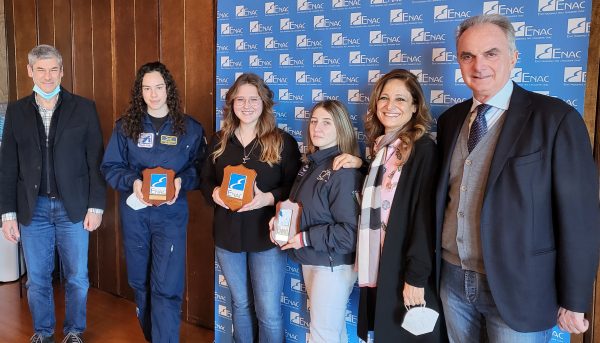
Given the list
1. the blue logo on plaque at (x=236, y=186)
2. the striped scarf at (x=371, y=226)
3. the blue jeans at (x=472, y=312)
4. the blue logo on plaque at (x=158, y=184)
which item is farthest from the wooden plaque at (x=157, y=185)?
the blue jeans at (x=472, y=312)

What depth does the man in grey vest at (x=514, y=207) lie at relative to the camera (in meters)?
1.38

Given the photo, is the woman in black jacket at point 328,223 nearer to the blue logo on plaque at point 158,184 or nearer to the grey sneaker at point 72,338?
the blue logo on plaque at point 158,184

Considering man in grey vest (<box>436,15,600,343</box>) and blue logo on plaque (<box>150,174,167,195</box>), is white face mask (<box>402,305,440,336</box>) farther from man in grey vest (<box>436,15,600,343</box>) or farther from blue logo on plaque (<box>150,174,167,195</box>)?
blue logo on plaque (<box>150,174,167,195</box>)

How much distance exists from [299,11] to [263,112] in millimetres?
680

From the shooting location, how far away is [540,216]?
4.66 ft

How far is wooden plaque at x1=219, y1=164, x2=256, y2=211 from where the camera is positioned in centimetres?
215

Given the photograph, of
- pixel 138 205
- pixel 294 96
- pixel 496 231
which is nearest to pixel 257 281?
pixel 138 205

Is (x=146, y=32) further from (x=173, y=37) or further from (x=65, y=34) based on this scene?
(x=65, y=34)

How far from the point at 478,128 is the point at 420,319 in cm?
74

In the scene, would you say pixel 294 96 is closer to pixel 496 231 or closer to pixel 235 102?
pixel 235 102

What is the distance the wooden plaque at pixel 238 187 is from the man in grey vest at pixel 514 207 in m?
0.93

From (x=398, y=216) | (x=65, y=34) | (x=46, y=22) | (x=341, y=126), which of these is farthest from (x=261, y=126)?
(x=46, y=22)

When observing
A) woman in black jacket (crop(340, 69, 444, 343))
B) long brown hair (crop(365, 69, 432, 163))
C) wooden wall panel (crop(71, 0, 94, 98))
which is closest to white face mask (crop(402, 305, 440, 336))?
woman in black jacket (crop(340, 69, 444, 343))

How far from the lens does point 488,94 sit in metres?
1.53
